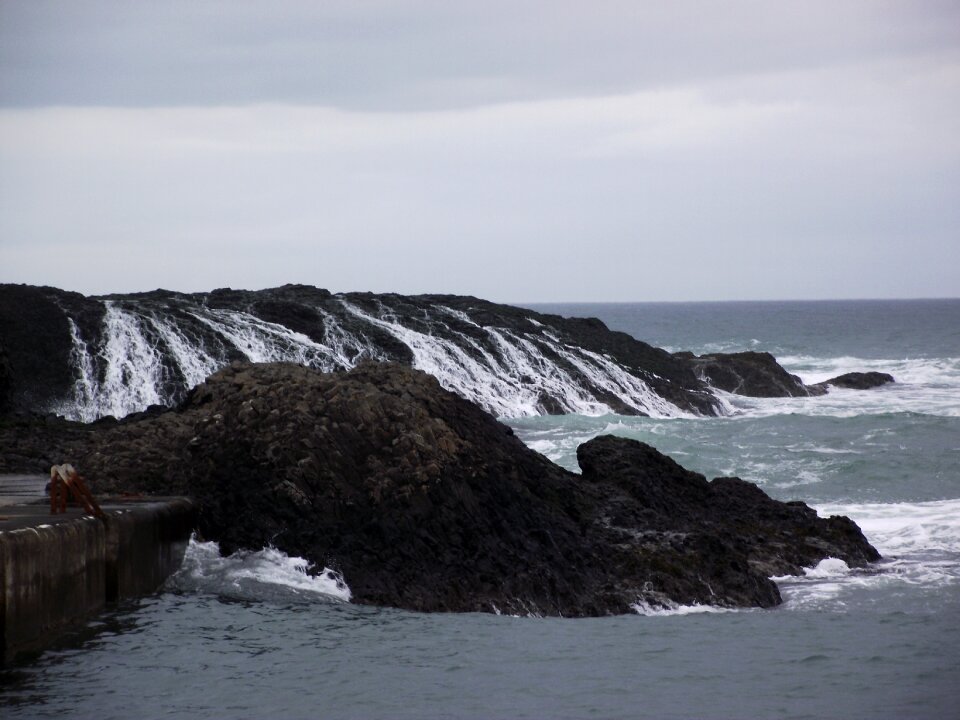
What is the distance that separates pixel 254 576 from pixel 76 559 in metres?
2.25

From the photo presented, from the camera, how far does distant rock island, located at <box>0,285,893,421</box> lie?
27.1 metres

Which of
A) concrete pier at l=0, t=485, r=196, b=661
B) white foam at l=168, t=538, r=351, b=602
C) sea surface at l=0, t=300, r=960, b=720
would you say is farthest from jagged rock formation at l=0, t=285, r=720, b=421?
sea surface at l=0, t=300, r=960, b=720

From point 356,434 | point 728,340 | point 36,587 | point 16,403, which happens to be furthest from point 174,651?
point 728,340

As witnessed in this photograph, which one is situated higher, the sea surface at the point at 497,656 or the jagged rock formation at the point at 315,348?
the jagged rock formation at the point at 315,348

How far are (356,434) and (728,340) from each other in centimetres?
8361

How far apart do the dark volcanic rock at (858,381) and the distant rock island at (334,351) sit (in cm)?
335

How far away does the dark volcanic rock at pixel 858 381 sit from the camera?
141 ft

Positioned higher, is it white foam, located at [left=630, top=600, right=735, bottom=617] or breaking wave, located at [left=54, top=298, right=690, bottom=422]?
breaking wave, located at [left=54, top=298, right=690, bottom=422]

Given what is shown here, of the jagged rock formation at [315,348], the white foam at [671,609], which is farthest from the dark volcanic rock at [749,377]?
the white foam at [671,609]

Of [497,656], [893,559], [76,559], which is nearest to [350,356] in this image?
[893,559]

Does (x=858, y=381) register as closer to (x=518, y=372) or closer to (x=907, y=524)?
(x=518, y=372)

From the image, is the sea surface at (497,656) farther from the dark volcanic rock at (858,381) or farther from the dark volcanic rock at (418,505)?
the dark volcanic rock at (858,381)

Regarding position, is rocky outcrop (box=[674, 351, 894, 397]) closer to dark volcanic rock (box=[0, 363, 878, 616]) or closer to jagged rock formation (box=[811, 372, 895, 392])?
jagged rock formation (box=[811, 372, 895, 392])

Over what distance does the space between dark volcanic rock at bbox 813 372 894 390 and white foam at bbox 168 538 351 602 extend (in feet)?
105
